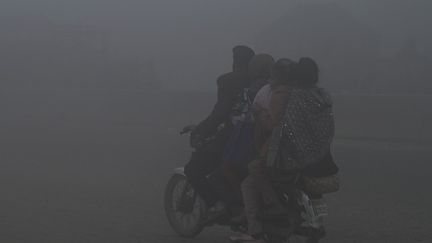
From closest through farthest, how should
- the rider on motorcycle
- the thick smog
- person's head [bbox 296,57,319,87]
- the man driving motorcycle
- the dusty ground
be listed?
the rider on motorcycle → person's head [bbox 296,57,319,87] → the thick smog → the man driving motorcycle → the dusty ground

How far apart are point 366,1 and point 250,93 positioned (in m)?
31.6

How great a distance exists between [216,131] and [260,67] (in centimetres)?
67

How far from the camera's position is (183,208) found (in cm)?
749

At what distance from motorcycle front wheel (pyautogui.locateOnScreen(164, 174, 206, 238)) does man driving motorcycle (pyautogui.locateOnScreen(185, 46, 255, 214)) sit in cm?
22

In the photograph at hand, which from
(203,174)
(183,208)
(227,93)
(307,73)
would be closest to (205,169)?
(203,174)

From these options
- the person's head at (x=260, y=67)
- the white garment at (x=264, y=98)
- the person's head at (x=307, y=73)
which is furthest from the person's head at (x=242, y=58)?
the person's head at (x=307, y=73)

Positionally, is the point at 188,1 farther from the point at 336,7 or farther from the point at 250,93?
the point at 250,93

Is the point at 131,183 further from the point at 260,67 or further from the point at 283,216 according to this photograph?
the point at 283,216

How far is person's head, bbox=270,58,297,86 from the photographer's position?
6148 mm

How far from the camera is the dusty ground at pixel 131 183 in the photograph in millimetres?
7781

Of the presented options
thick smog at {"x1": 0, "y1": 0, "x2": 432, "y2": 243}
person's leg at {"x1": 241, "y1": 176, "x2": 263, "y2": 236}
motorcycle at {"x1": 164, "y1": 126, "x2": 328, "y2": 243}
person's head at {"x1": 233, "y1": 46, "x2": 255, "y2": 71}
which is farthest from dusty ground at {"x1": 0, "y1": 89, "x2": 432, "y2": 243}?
person's head at {"x1": 233, "y1": 46, "x2": 255, "y2": 71}

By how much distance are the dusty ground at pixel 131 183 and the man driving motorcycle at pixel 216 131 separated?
67 cm

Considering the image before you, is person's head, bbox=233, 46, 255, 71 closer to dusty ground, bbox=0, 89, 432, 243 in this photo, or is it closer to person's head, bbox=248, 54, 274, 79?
person's head, bbox=248, 54, 274, 79

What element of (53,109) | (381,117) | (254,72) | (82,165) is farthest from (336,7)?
(254,72)
